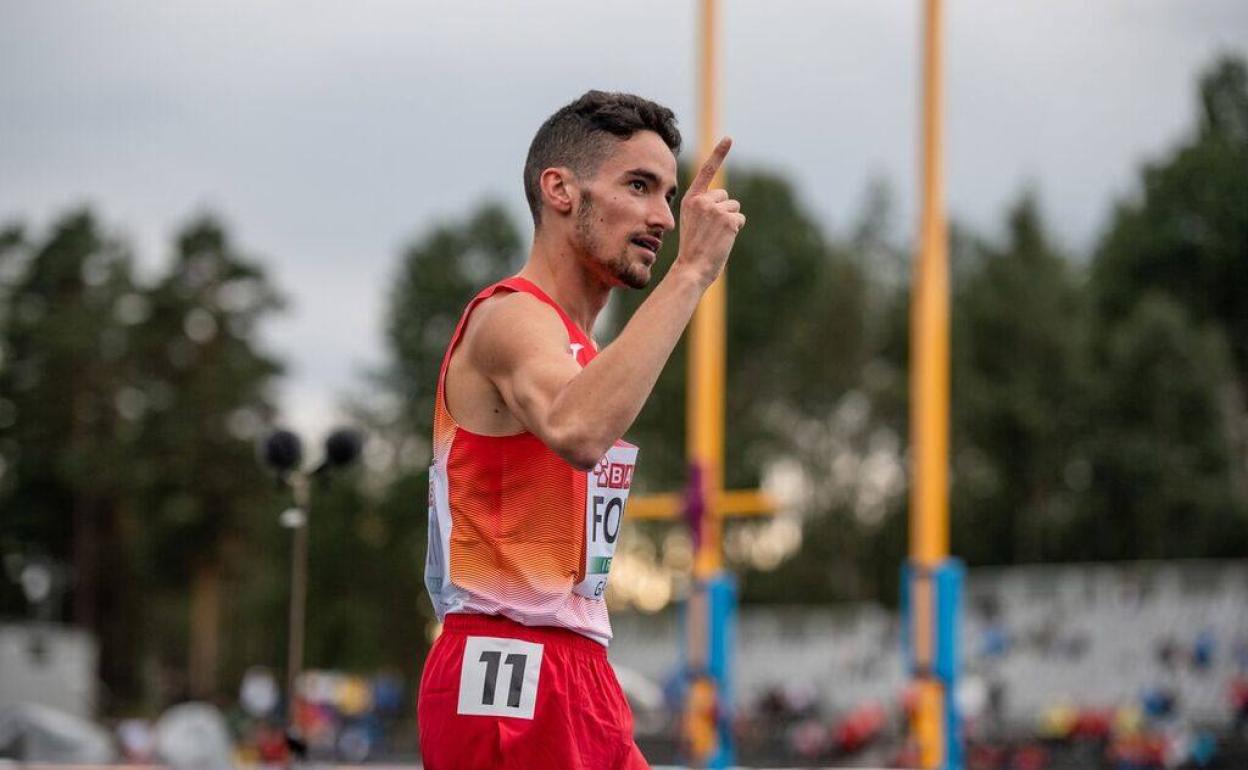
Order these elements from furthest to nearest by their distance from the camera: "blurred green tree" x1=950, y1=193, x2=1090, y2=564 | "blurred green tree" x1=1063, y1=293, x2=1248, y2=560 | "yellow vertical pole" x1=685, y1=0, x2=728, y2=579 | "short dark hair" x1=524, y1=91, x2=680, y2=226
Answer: "blurred green tree" x1=950, y1=193, x2=1090, y2=564, "blurred green tree" x1=1063, y1=293, x2=1248, y2=560, "yellow vertical pole" x1=685, y1=0, x2=728, y2=579, "short dark hair" x1=524, y1=91, x2=680, y2=226

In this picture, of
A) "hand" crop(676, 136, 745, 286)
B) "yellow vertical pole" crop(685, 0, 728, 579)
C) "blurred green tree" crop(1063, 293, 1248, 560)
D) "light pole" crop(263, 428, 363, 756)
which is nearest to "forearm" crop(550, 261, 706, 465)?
"hand" crop(676, 136, 745, 286)

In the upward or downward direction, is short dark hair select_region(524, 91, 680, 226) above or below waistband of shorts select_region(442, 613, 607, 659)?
above

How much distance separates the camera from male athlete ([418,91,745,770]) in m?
2.88

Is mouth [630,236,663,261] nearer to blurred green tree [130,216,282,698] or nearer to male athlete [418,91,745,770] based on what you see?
male athlete [418,91,745,770]

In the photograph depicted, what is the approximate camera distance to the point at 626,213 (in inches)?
118

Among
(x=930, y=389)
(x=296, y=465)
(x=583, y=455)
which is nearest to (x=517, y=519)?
(x=583, y=455)

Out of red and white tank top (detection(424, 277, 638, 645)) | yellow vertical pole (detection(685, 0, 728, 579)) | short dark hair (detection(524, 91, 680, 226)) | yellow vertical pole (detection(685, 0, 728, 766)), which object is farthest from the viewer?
yellow vertical pole (detection(685, 0, 728, 579))

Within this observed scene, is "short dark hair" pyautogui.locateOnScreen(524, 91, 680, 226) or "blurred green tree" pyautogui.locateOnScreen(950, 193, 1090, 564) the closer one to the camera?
"short dark hair" pyautogui.locateOnScreen(524, 91, 680, 226)

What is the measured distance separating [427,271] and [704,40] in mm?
27606

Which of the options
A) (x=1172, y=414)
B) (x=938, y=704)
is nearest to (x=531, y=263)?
(x=938, y=704)

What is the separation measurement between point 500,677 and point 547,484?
32 centimetres

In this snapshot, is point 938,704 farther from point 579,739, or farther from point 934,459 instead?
point 579,739

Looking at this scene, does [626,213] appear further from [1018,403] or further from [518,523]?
[1018,403]

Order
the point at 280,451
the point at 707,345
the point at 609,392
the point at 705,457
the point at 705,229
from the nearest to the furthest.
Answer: the point at 609,392 → the point at 705,229 → the point at 280,451 → the point at 705,457 → the point at 707,345
